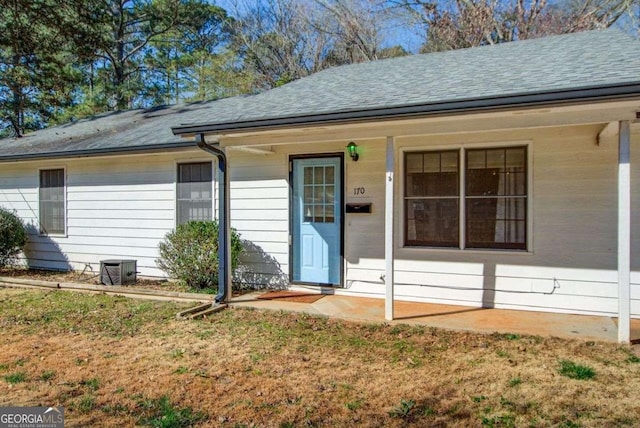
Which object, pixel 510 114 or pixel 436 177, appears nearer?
pixel 510 114

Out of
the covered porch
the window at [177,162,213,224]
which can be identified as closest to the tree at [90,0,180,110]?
the window at [177,162,213,224]

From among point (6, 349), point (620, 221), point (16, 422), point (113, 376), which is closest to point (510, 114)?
point (620, 221)

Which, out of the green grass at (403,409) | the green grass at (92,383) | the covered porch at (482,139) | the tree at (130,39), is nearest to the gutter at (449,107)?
the covered porch at (482,139)

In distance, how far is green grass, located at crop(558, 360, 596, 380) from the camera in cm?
364

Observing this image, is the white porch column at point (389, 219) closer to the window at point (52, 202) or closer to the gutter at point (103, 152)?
the gutter at point (103, 152)

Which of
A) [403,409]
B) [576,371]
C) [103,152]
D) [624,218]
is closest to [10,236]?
[103,152]

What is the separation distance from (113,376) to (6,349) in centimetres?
150

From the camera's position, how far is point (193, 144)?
A: 23.7ft

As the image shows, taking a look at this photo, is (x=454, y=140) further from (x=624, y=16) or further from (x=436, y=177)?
(x=624, y=16)

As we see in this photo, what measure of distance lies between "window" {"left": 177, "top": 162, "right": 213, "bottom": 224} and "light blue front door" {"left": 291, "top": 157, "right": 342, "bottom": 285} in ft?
5.54

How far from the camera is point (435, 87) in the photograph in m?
5.38

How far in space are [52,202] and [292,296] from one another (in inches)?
233

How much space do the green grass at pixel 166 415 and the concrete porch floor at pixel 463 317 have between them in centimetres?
260
